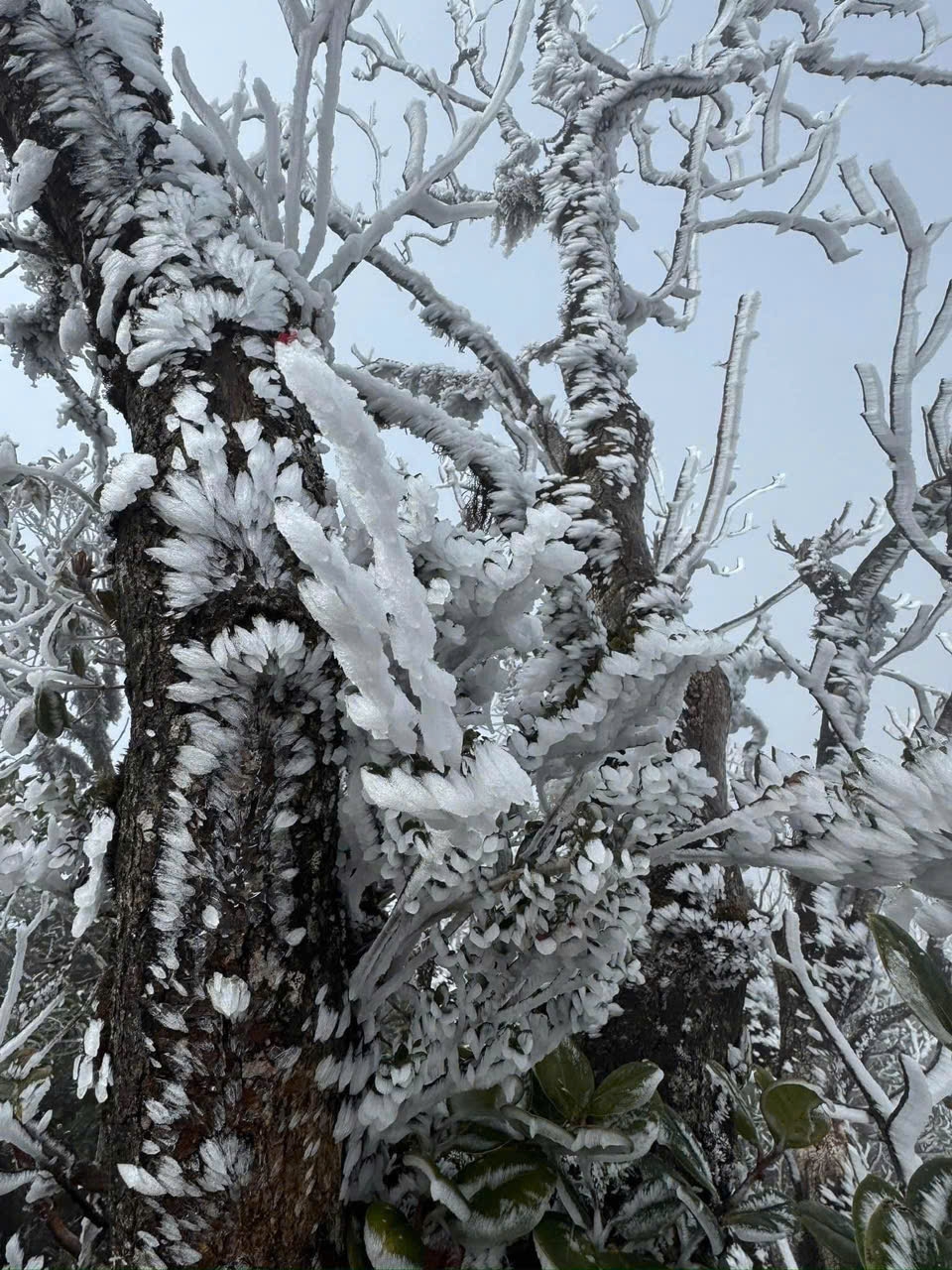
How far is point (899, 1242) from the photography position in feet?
2.98

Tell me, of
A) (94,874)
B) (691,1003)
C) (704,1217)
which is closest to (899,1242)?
(704,1217)

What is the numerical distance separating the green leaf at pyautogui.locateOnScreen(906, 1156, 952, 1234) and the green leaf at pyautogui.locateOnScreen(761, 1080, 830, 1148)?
0.22 metres

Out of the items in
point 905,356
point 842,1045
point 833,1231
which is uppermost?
point 905,356

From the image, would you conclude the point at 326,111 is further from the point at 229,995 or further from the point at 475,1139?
the point at 475,1139

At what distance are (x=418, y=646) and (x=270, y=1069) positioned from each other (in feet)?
1.83

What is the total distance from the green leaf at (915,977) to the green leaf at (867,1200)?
0.74 ft

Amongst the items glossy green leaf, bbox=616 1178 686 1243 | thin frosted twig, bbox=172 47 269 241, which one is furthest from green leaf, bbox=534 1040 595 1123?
thin frosted twig, bbox=172 47 269 241

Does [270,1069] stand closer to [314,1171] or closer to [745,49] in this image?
[314,1171]

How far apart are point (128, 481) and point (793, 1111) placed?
4.79 feet

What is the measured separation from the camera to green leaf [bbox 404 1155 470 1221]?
0.92 m

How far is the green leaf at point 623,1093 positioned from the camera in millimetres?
1168

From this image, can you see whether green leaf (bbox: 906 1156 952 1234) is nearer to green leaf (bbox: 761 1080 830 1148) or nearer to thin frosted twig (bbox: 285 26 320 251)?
green leaf (bbox: 761 1080 830 1148)

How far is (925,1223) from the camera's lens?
3.13 feet

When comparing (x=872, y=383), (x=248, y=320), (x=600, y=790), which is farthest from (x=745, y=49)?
(x=600, y=790)
